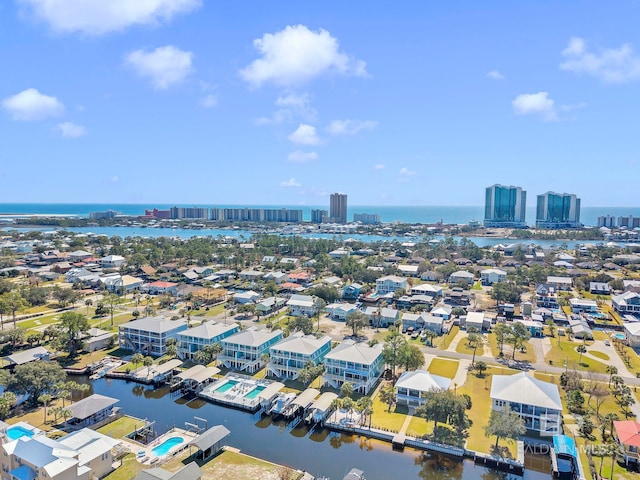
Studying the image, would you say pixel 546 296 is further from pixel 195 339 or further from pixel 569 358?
pixel 195 339

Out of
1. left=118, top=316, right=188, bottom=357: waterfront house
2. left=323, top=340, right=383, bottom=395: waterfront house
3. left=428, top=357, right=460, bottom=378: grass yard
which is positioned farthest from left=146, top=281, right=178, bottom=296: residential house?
left=428, top=357, right=460, bottom=378: grass yard

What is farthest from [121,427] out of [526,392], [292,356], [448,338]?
[448,338]

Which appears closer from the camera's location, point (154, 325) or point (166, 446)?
point (166, 446)

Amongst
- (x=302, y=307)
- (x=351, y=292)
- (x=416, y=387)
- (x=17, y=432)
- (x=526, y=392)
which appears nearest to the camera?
(x=17, y=432)

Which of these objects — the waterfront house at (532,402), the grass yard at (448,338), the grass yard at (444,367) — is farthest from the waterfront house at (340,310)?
the waterfront house at (532,402)

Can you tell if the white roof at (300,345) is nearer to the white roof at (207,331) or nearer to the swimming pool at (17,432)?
the white roof at (207,331)

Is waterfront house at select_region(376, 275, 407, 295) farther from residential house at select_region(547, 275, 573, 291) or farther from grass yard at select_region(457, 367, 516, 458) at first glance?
grass yard at select_region(457, 367, 516, 458)
